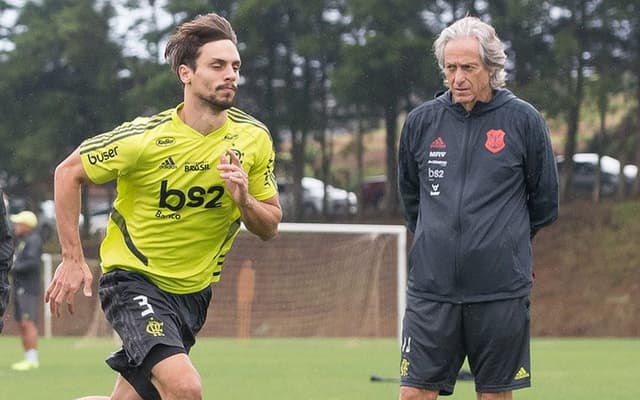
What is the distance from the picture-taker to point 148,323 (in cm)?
616

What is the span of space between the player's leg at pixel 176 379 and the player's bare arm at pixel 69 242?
1.49ft

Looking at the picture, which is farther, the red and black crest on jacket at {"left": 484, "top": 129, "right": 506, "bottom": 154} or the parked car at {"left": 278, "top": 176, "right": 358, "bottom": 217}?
the parked car at {"left": 278, "top": 176, "right": 358, "bottom": 217}

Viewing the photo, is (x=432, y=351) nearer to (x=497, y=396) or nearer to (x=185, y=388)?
(x=497, y=396)

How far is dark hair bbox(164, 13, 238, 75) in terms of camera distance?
6.43m

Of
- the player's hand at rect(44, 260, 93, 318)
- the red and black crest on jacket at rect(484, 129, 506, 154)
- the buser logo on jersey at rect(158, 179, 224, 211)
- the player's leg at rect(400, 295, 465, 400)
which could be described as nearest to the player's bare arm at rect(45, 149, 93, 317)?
Result: the player's hand at rect(44, 260, 93, 318)

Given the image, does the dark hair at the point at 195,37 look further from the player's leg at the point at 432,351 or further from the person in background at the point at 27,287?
the person in background at the point at 27,287

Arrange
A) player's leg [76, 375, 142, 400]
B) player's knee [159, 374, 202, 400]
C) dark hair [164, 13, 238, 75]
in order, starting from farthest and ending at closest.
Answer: dark hair [164, 13, 238, 75] → player's leg [76, 375, 142, 400] → player's knee [159, 374, 202, 400]

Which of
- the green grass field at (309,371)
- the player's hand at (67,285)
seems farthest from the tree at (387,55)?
the player's hand at (67,285)

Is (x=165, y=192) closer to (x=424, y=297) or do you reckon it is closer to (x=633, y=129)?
(x=424, y=297)

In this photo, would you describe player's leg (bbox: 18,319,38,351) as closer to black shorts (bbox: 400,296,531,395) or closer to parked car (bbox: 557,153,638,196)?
black shorts (bbox: 400,296,531,395)

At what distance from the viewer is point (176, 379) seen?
592cm

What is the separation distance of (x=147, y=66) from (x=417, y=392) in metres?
28.7

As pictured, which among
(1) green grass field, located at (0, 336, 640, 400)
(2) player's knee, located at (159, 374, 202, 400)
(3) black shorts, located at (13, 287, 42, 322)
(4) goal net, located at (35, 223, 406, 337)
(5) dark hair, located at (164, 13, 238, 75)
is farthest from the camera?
(4) goal net, located at (35, 223, 406, 337)

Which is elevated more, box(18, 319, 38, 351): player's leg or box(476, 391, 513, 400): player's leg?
box(476, 391, 513, 400): player's leg
